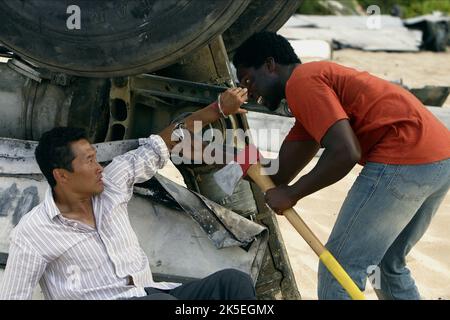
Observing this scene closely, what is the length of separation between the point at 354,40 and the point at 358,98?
998 cm

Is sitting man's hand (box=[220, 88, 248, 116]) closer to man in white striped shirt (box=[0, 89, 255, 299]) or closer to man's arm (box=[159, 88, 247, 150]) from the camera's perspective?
man's arm (box=[159, 88, 247, 150])

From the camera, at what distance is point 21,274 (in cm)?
280

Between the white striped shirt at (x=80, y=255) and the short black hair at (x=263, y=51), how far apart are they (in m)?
0.64

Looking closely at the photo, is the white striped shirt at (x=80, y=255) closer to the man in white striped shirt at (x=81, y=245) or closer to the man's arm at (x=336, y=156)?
the man in white striped shirt at (x=81, y=245)

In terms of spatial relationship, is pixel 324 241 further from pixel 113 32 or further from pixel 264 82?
pixel 113 32

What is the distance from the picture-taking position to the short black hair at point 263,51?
299 centimetres

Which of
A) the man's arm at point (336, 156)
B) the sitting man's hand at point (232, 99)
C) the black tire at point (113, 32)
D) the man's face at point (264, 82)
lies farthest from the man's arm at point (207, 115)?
the man's arm at point (336, 156)

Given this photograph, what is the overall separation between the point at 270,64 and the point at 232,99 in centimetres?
25

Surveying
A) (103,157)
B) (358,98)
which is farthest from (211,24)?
(103,157)

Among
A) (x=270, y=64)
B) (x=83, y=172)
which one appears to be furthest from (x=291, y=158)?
(x=83, y=172)

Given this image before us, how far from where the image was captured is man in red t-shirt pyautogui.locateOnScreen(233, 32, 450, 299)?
281cm

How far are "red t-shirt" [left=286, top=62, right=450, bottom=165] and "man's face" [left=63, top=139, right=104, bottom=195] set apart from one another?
2.39 ft

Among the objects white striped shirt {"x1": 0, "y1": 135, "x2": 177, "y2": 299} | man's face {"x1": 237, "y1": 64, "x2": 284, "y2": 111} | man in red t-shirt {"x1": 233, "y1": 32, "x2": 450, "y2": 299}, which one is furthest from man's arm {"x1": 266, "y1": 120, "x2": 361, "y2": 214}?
white striped shirt {"x1": 0, "y1": 135, "x2": 177, "y2": 299}

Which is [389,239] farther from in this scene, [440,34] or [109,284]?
[440,34]
